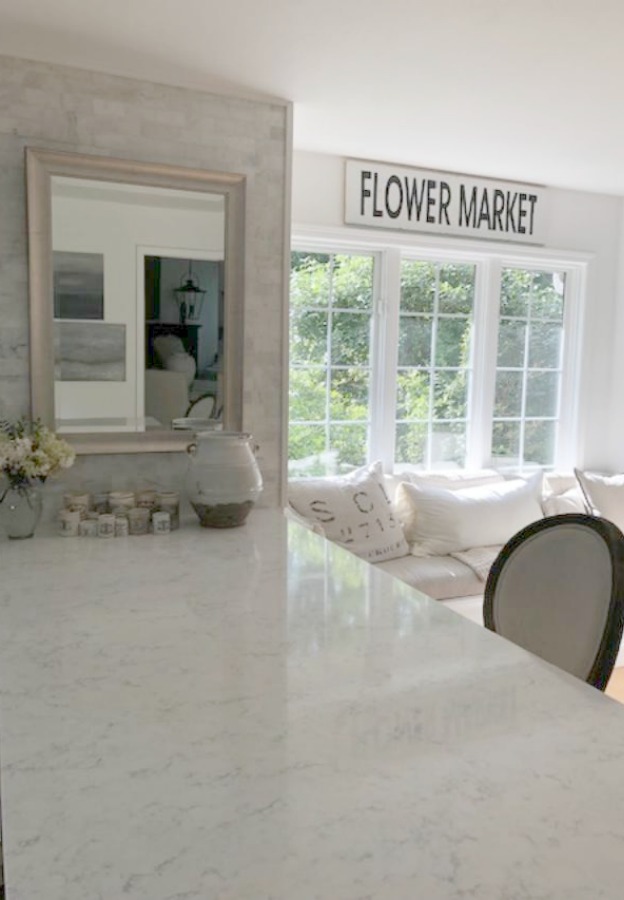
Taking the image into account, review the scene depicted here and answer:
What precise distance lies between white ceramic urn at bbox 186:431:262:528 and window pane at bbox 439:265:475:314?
6.52 feet

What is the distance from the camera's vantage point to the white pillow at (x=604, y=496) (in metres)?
3.89

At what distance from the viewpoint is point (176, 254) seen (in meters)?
2.47

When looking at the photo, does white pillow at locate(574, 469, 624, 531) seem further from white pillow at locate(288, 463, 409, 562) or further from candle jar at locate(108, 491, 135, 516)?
candle jar at locate(108, 491, 135, 516)

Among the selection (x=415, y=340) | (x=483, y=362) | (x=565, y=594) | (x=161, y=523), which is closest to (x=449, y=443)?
(x=483, y=362)

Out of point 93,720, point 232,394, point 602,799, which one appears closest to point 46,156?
point 232,394

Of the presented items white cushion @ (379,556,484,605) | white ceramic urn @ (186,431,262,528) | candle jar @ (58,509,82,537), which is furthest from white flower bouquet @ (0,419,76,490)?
white cushion @ (379,556,484,605)

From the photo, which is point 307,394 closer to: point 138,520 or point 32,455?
point 138,520

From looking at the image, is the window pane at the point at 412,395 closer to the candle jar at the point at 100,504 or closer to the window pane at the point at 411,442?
the window pane at the point at 411,442

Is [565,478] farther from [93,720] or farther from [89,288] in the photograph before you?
[93,720]

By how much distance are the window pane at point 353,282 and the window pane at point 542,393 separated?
3.57ft

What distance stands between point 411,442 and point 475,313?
770mm

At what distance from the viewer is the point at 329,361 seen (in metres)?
3.74

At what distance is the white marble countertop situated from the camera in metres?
0.77

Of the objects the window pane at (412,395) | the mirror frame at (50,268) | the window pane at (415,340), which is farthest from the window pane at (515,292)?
the mirror frame at (50,268)
